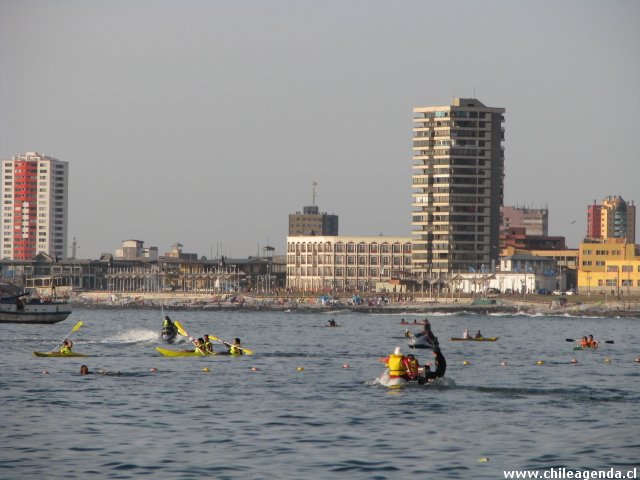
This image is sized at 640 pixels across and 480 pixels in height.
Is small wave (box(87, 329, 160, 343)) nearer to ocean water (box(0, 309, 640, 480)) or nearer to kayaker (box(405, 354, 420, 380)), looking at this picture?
ocean water (box(0, 309, 640, 480))

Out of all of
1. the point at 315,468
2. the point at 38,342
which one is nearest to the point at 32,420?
A: the point at 315,468

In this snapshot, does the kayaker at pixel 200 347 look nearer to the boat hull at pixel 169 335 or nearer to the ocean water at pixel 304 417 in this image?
the ocean water at pixel 304 417

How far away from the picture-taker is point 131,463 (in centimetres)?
4331

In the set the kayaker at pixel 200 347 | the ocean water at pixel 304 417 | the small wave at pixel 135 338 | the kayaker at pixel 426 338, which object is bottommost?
the ocean water at pixel 304 417

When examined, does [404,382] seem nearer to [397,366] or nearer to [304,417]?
[397,366]

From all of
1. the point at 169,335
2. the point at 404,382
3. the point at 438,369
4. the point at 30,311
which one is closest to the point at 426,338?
the point at 438,369

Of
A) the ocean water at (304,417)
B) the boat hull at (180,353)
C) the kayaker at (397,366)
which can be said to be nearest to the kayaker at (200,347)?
the boat hull at (180,353)

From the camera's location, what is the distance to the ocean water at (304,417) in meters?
43.4

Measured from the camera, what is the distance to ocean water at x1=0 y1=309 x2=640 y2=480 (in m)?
43.4

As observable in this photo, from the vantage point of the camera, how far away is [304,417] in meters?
54.8

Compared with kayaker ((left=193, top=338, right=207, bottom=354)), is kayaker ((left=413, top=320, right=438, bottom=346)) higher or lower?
higher

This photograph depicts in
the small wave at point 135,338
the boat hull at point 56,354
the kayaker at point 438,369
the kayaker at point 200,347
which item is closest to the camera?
the kayaker at point 438,369

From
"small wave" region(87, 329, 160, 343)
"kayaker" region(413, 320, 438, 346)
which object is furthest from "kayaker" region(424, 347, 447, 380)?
"small wave" region(87, 329, 160, 343)

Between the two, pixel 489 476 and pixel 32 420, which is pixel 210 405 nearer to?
pixel 32 420
